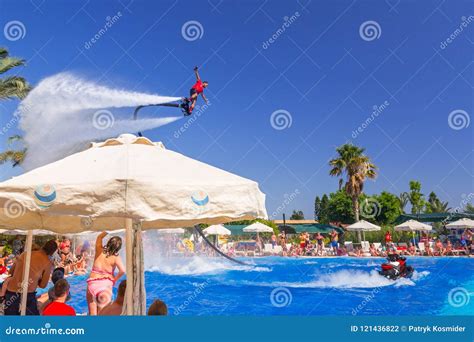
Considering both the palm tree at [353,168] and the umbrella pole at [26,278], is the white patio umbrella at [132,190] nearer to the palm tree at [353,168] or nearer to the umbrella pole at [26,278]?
the umbrella pole at [26,278]

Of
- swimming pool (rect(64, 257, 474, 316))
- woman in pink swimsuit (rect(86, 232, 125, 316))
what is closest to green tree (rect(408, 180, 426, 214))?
swimming pool (rect(64, 257, 474, 316))

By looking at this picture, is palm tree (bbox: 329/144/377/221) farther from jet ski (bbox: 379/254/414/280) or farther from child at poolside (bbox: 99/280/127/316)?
child at poolside (bbox: 99/280/127/316)

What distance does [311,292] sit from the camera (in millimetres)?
11875

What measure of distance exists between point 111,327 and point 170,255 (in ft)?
75.1

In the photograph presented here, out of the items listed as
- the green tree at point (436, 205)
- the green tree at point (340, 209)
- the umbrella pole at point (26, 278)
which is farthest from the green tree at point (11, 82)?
the green tree at point (436, 205)

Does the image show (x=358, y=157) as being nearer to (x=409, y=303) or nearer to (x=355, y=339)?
(x=409, y=303)

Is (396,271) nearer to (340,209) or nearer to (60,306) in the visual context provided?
(60,306)

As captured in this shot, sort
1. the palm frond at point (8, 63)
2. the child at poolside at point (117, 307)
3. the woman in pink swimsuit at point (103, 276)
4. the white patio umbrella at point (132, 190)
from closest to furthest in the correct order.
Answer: the white patio umbrella at point (132, 190) → the child at poolside at point (117, 307) → the woman in pink swimsuit at point (103, 276) → the palm frond at point (8, 63)

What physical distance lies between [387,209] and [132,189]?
57.8 meters

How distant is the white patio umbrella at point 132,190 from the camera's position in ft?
9.82

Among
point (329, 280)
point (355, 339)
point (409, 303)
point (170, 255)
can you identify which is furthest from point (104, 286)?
point (170, 255)

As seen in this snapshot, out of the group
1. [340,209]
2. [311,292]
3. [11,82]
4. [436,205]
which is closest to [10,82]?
[11,82]

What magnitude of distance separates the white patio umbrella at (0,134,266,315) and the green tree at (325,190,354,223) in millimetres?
57073

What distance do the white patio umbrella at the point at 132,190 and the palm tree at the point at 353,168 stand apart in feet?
112
